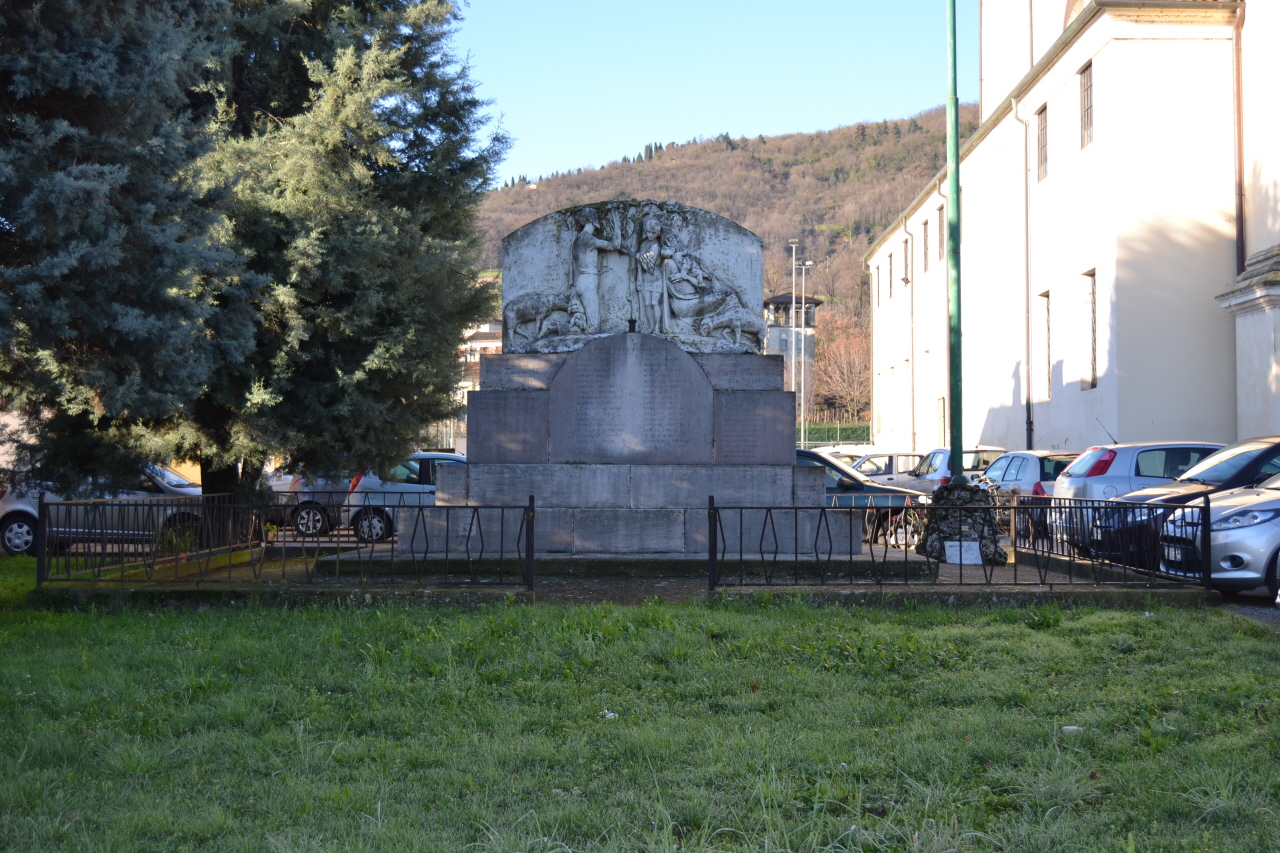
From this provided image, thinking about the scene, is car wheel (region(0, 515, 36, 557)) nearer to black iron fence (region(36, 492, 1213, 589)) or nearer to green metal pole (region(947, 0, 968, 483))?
black iron fence (region(36, 492, 1213, 589))

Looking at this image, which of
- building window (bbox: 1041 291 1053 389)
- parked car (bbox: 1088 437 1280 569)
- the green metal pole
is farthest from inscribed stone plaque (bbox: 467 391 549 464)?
building window (bbox: 1041 291 1053 389)

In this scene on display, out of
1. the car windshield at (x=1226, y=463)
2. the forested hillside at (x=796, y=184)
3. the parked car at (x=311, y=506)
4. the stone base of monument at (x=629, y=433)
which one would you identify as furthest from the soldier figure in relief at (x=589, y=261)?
the forested hillside at (x=796, y=184)

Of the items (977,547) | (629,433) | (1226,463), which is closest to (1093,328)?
(1226,463)

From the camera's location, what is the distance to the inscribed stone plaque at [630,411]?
11.8 metres

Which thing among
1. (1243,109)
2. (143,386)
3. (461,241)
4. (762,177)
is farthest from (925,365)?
(762,177)

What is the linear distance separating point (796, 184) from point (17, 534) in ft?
356

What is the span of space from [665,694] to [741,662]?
0.79 m

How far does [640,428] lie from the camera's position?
11.8 metres

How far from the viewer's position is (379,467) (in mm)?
15812

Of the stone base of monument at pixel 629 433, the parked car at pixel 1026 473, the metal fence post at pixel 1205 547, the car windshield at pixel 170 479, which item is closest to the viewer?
the metal fence post at pixel 1205 547

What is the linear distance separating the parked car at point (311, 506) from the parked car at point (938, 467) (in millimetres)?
10937

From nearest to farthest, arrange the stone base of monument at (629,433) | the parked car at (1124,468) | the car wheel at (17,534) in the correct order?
the stone base of monument at (629,433)
the parked car at (1124,468)
the car wheel at (17,534)

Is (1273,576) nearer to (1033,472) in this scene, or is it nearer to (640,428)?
(640,428)

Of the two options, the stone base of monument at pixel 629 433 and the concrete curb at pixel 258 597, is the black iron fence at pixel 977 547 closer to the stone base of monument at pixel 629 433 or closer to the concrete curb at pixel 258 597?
the stone base of monument at pixel 629 433
